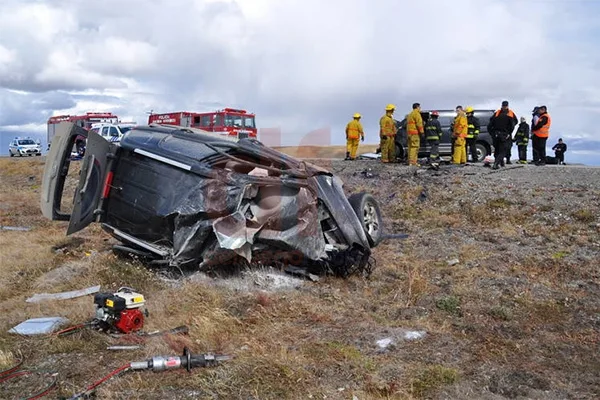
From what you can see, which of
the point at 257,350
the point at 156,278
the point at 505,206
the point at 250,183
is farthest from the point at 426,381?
the point at 505,206

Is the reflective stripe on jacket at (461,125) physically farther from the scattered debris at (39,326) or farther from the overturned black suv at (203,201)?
the scattered debris at (39,326)

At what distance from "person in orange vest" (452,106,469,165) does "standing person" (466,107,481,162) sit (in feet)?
1.92

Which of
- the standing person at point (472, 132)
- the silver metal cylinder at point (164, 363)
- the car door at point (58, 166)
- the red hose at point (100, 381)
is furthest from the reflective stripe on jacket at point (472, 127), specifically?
the red hose at point (100, 381)

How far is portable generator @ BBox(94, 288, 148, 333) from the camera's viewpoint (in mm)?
4355

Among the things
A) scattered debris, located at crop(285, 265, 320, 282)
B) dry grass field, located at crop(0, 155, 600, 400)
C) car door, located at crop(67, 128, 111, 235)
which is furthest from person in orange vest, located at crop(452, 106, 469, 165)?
car door, located at crop(67, 128, 111, 235)

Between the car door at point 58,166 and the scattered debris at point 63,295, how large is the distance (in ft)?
2.61

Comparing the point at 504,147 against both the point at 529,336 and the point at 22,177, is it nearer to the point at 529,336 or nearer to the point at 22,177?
the point at 529,336

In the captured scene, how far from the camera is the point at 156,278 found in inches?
222

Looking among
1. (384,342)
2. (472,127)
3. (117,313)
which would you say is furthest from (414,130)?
(117,313)

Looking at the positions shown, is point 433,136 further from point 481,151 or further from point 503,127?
point 481,151

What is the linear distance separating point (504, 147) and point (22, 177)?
53.9 ft

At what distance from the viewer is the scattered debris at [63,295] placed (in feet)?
17.7

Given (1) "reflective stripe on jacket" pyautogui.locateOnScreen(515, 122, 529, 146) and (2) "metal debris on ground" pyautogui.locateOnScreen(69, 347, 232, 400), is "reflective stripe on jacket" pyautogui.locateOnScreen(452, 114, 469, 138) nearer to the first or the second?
(1) "reflective stripe on jacket" pyautogui.locateOnScreen(515, 122, 529, 146)

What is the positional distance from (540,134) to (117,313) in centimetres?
1212
